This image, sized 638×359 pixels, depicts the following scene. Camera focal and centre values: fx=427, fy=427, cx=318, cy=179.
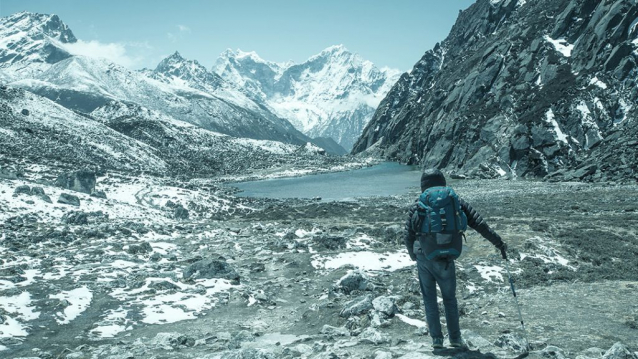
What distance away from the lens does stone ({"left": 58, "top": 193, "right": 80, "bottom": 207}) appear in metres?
31.2

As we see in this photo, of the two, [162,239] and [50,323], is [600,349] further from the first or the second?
[162,239]

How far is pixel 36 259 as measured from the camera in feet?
61.0

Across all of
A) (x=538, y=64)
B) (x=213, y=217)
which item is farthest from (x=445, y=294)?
(x=538, y=64)

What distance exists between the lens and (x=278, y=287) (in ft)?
54.6

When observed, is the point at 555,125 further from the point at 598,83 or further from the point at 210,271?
the point at 210,271

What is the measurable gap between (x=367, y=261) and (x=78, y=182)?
1130 inches

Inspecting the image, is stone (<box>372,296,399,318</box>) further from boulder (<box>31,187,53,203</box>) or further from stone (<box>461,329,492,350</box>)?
boulder (<box>31,187,53,203</box>)

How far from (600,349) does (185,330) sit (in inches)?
404

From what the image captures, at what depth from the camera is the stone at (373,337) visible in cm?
906

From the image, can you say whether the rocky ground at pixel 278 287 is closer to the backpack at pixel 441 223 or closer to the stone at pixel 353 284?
the stone at pixel 353 284

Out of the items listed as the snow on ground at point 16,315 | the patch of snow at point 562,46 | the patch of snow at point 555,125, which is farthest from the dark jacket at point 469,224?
the patch of snow at point 562,46

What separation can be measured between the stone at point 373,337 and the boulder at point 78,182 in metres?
33.8

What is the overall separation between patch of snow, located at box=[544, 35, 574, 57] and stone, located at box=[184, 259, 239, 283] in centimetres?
8408

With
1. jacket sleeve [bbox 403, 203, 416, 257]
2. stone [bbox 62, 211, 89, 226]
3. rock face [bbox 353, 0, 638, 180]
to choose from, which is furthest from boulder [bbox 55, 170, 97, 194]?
rock face [bbox 353, 0, 638, 180]
